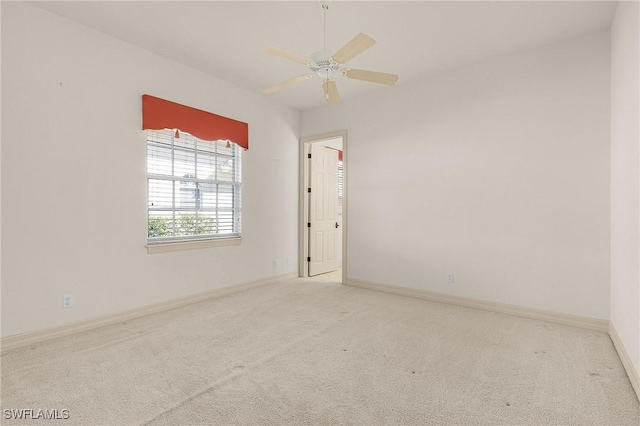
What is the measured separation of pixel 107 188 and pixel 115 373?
1795mm

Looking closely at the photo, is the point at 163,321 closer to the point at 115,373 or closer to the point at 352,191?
the point at 115,373

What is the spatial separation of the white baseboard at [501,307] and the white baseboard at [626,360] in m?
0.18

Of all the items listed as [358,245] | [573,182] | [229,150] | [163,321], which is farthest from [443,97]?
[163,321]

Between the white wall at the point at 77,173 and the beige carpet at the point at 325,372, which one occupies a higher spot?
the white wall at the point at 77,173

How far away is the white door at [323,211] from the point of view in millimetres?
5656

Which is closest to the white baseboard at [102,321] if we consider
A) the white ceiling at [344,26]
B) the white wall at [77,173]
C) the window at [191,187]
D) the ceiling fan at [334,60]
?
the white wall at [77,173]

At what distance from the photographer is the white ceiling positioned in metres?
2.77

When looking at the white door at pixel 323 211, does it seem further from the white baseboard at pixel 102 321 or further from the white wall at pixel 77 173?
the white wall at pixel 77 173

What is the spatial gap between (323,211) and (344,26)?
130 inches

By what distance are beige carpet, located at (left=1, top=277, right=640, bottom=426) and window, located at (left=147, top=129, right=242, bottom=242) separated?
3.52 ft

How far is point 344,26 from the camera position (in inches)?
119

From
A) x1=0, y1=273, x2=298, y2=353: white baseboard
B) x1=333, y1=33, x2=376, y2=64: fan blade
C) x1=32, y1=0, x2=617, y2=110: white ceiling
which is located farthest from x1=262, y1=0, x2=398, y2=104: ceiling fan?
x1=0, y1=273, x2=298, y2=353: white baseboard

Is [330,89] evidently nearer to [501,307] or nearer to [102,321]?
[501,307]

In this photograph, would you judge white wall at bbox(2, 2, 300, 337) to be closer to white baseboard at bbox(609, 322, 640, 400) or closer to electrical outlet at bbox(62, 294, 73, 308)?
electrical outlet at bbox(62, 294, 73, 308)
